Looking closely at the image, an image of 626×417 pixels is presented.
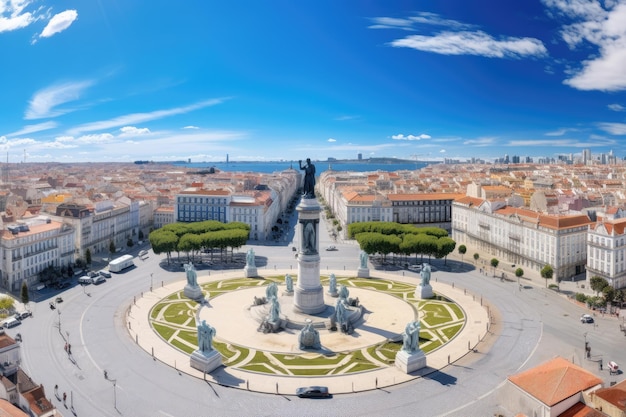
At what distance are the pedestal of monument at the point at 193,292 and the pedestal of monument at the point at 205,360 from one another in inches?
Answer: 783

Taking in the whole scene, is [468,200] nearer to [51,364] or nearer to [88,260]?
[88,260]

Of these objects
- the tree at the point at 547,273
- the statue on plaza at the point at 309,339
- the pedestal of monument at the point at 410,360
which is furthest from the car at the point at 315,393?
the tree at the point at 547,273

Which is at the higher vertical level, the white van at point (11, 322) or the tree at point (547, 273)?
the tree at point (547, 273)

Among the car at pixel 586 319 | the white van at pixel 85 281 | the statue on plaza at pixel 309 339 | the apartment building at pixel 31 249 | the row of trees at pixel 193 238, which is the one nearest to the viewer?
the statue on plaza at pixel 309 339

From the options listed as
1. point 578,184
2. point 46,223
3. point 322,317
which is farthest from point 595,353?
point 578,184

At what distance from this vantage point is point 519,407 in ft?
113

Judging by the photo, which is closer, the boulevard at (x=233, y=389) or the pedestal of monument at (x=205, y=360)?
the boulevard at (x=233, y=389)

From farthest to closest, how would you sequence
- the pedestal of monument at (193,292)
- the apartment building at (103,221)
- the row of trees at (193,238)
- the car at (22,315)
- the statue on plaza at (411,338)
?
the apartment building at (103,221)
the row of trees at (193,238)
the pedestal of monument at (193,292)
the car at (22,315)
the statue on plaza at (411,338)

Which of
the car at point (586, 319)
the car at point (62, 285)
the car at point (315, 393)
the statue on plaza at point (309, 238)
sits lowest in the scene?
the car at point (315, 393)

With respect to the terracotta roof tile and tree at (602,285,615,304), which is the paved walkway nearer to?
the terracotta roof tile

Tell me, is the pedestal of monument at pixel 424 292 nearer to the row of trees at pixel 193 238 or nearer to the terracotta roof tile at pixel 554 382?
the terracotta roof tile at pixel 554 382

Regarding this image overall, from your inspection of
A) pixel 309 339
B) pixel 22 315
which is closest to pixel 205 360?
pixel 309 339

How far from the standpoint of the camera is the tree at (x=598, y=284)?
Answer: 64438 millimetres

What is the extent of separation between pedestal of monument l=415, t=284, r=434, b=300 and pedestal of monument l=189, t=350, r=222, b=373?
30128 millimetres
